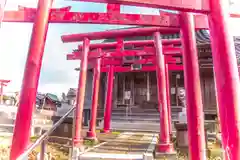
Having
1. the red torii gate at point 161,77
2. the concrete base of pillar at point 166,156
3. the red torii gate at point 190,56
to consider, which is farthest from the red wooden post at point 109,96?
the red torii gate at point 190,56

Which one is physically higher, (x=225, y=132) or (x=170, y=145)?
(x=225, y=132)

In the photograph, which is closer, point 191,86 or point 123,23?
point 191,86

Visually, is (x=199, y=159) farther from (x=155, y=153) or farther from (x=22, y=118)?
(x=22, y=118)

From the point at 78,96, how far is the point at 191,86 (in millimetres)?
3986

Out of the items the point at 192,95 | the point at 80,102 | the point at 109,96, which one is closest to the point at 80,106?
the point at 80,102

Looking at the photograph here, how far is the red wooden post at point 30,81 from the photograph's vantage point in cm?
329

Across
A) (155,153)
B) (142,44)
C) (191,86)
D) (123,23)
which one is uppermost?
(142,44)

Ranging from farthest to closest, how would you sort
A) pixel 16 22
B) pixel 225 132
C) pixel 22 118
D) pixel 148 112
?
pixel 148 112, pixel 16 22, pixel 22 118, pixel 225 132

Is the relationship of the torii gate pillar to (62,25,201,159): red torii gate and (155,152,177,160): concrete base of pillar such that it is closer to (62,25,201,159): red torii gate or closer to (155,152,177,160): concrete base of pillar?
(62,25,201,159): red torii gate

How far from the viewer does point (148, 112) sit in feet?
45.4

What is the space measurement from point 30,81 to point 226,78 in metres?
3.04

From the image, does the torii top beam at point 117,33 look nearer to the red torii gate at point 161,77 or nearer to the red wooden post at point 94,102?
the red torii gate at point 161,77

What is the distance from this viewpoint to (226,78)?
277 cm

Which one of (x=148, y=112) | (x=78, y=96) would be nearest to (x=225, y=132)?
(x=78, y=96)
